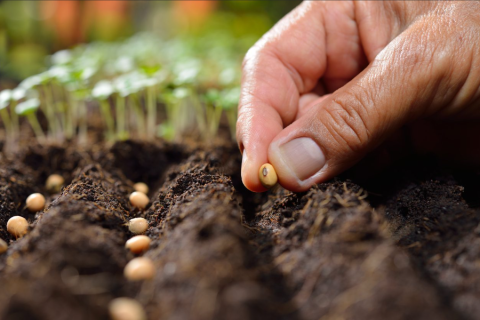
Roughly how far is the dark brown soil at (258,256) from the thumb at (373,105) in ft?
0.32

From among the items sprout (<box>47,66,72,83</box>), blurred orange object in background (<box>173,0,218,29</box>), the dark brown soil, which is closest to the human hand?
the dark brown soil

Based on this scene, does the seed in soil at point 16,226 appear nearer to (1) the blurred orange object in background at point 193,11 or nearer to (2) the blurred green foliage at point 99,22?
(2) the blurred green foliage at point 99,22

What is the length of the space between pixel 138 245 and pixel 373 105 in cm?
79

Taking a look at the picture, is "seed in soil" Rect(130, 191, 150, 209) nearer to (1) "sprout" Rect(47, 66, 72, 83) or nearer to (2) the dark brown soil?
(2) the dark brown soil

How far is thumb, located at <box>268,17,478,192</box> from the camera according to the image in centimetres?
115

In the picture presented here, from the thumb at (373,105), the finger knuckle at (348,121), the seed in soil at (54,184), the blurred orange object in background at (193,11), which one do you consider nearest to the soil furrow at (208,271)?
the thumb at (373,105)

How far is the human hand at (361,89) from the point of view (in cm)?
116

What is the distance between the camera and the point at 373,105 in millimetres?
1150

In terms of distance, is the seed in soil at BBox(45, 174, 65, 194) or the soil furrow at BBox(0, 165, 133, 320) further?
the seed in soil at BBox(45, 174, 65, 194)

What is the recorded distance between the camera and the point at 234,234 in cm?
88

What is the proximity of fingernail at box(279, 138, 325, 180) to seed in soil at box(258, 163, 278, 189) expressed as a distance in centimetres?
6

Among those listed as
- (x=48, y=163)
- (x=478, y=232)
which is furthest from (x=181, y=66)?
(x=478, y=232)

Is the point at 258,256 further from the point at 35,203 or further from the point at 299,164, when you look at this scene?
the point at 35,203

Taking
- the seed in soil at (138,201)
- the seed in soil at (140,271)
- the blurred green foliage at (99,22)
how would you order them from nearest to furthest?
the seed in soil at (140,271) → the seed in soil at (138,201) → the blurred green foliage at (99,22)
